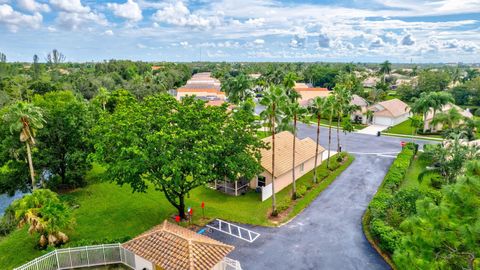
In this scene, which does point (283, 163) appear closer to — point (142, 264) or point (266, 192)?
point (266, 192)

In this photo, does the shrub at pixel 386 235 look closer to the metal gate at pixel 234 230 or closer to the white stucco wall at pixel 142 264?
the metal gate at pixel 234 230

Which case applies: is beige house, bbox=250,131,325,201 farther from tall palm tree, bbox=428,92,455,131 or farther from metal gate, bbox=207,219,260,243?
tall palm tree, bbox=428,92,455,131

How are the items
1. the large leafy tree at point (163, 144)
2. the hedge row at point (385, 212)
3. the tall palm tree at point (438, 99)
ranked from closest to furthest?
1. the hedge row at point (385, 212)
2. the large leafy tree at point (163, 144)
3. the tall palm tree at point (438, 99)

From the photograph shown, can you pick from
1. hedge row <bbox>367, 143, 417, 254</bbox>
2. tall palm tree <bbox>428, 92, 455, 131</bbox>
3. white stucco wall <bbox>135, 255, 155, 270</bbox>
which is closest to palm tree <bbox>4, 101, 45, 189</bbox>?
white stucco wall <bbox>135, 255, 155, 270</bbox>

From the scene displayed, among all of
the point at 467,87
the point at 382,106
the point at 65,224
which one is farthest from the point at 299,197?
the point at 467,87

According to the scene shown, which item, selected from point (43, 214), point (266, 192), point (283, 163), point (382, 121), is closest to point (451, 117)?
point (382, 121)

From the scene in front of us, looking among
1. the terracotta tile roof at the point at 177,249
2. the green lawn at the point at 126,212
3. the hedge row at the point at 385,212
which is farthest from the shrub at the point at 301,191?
the terracotta tile roof at the point at 177,249
